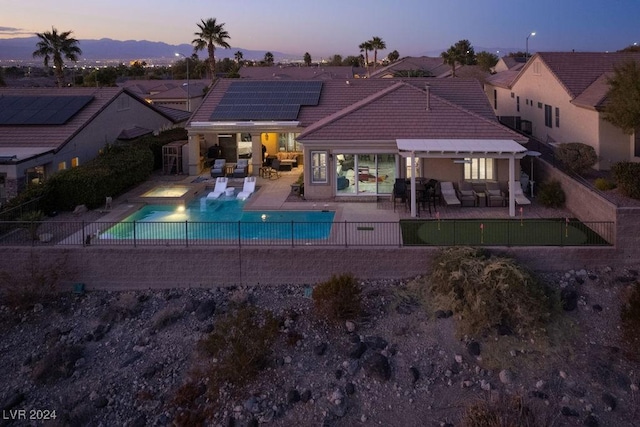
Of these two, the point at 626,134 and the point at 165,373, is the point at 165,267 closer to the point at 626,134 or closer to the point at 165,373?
the point at 165,373

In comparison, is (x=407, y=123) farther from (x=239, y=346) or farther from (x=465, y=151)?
(x=239, y=346)

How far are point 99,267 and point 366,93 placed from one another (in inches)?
726

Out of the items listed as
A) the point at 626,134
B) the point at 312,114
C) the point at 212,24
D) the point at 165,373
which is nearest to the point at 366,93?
the point at 312,114

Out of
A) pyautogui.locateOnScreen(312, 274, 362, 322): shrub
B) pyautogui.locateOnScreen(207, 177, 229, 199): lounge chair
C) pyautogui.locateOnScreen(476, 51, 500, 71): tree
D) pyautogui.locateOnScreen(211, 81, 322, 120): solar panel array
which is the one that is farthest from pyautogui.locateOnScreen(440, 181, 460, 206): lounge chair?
pyautogui.locateOnScreen(476, 51, 500, 71): tree

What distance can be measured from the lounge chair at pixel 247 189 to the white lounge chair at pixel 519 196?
36.1 feet

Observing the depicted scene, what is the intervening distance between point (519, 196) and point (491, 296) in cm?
844

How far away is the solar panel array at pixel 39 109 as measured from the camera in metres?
29.4

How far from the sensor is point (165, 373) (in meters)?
16.1

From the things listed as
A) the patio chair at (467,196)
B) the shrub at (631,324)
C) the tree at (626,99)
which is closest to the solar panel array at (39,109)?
the patio chair at (467,196)

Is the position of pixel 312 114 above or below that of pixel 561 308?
above

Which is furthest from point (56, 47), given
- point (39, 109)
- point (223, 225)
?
point (223, 225)

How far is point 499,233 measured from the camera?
19641 millimetres

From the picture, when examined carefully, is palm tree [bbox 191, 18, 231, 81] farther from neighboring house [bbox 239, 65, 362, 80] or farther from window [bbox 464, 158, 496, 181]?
window [bbox 464, 158, 496, 181]

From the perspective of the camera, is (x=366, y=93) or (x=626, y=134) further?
(x=366, y=93)
